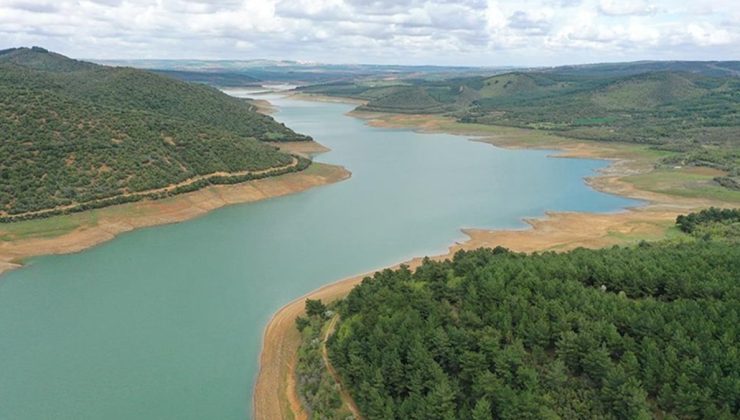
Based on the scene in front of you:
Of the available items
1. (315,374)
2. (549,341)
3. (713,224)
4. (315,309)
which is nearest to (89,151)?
(315,309)

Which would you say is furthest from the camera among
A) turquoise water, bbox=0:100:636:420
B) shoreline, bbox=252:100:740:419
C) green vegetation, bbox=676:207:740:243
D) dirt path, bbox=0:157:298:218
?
dirt path, bbox=0:157:298:218

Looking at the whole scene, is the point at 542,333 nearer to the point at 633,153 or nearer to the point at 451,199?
the point at 451,199

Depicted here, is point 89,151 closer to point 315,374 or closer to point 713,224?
point 315,374

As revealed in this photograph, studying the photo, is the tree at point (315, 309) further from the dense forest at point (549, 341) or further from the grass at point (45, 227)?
the grass at point (45, 227)

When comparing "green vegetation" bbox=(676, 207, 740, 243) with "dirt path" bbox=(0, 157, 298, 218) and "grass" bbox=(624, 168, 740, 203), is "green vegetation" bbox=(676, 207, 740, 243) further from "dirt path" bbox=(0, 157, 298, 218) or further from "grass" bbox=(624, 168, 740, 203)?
"dirt path" bbox=(0, 157, 298, 218)

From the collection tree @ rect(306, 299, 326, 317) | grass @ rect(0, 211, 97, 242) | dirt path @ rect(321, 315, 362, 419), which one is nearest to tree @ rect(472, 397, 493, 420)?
dirt path @ rect(321, 315, 362, 419)
